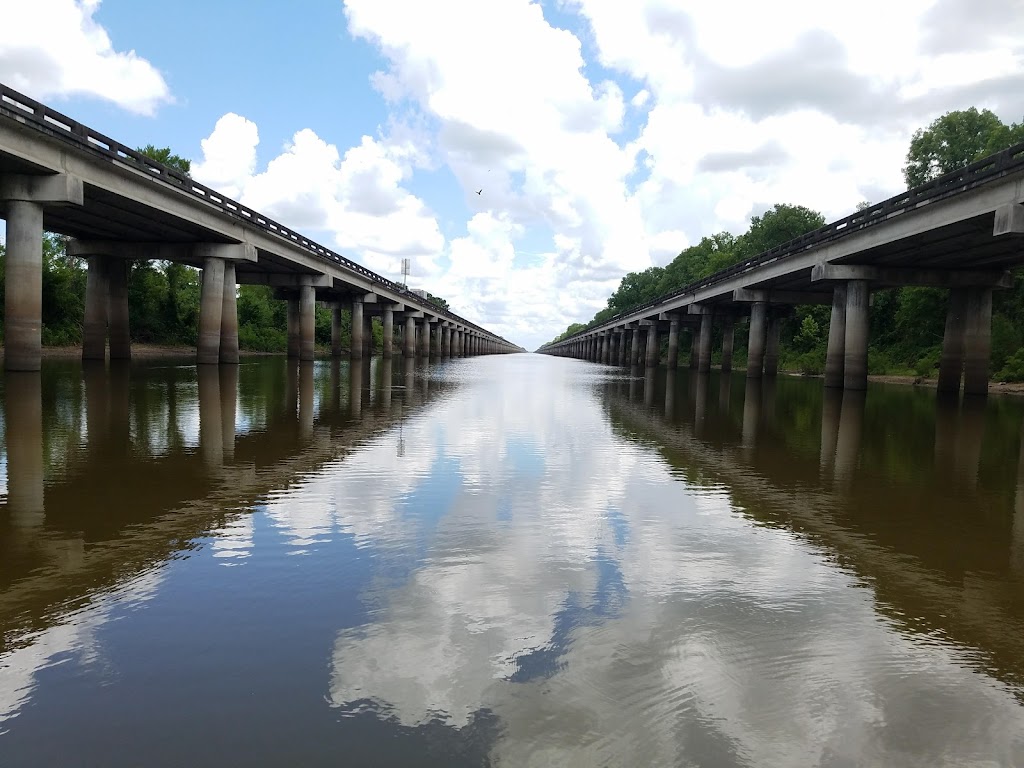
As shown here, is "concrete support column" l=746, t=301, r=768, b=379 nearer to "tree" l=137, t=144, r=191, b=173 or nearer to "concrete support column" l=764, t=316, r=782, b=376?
"concrete support column" l=764, t=316, r=782, b=376

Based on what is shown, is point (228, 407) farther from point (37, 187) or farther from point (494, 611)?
point (494, 611)

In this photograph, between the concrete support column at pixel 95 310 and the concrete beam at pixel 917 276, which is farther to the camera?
the concrete support column at pixel 95 310

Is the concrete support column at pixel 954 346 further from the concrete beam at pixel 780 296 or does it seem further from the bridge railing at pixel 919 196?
the concrete beam at pixel 780 296

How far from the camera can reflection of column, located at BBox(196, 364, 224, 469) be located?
35.9 ft

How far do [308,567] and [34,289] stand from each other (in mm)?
24618

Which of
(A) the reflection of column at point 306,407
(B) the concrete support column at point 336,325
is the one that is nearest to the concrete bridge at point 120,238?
(B) the concrete support column at point 336,325

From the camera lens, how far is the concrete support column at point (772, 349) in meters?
60.1

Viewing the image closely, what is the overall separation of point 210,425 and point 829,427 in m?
17.1

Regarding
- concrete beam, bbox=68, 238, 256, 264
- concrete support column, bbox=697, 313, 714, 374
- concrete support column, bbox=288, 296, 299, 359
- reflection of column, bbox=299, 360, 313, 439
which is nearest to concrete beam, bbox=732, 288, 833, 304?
concrete support column, bbox=697, 313, 714, 374

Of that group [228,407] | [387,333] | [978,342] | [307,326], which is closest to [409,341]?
[387,333]

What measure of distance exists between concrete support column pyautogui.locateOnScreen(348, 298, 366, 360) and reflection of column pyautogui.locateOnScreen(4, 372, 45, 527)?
40.4 meters

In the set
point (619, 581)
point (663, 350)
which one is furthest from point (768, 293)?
point (663, 350)

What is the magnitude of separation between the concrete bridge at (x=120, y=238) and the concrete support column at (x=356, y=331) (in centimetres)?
17

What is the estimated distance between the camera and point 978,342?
113ft
